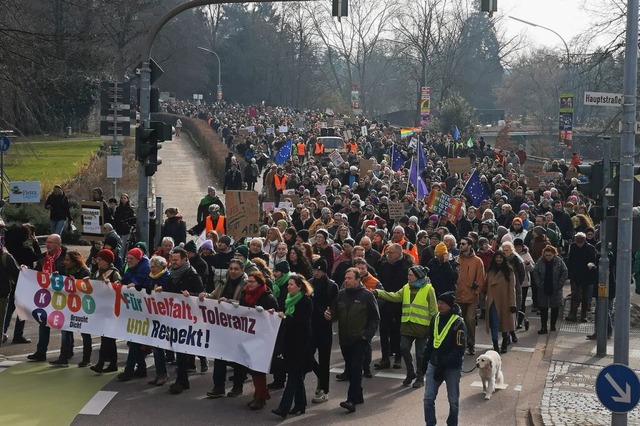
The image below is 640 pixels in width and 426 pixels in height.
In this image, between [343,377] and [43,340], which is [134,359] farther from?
[343,377]

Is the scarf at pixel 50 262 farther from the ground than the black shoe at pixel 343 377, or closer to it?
farther from the ground

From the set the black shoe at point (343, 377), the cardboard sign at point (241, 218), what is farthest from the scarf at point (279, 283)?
the cardboard sign at point (241, 218)

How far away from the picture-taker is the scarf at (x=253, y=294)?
12.2 m

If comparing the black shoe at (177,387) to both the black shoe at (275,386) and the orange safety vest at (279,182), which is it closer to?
the black shoe at (275,386)

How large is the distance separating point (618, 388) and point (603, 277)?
606cm

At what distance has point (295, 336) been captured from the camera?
1169cm

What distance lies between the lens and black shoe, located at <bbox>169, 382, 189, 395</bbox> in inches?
496

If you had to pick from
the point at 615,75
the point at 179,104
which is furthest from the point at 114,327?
the point at 179,104

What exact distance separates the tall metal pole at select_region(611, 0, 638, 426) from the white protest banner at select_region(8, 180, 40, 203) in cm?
1767

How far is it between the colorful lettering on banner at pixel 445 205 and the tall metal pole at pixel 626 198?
1014 centimetres

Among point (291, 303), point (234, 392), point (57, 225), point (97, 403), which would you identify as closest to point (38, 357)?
point (97, 403)

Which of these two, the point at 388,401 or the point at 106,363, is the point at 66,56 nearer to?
the point at 106,363

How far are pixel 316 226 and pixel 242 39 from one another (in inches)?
3209

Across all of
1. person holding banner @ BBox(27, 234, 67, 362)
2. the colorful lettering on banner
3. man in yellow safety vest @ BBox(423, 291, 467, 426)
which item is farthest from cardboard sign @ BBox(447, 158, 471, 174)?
man in yellow safety vest @ BBox(423, 291, 467, 426)
